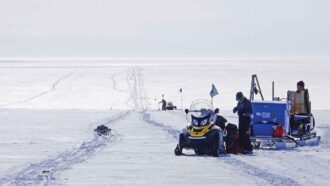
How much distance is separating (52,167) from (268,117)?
720 cm

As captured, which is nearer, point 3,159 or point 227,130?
point 3,159

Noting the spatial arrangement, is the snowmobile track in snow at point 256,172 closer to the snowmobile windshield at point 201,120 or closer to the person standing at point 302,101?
the snowmobile windshield at point 201,120

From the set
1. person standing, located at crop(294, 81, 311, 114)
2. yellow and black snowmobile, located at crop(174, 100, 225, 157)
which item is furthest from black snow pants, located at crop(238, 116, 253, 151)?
person standing, located at crop(294, 81, 311, 114)

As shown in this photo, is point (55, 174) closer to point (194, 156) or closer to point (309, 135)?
point (194, 156)

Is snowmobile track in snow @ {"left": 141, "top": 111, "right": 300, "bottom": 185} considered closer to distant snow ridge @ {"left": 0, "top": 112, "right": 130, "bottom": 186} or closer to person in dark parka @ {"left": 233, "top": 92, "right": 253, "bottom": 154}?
person in dark parka @ {"left": 233, "top": 92, "right": 253, "bottom": 154}

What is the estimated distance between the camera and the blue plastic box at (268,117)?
733 inches

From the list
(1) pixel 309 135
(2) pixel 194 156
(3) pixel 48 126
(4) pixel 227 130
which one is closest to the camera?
(2) pixel 194 156

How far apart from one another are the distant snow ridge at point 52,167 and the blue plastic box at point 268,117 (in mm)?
3508

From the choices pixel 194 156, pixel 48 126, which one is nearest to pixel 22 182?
pixel 194 156

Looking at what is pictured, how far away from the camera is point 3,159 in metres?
14.6

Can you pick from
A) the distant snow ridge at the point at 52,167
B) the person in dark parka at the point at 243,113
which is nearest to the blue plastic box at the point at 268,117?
the person in dark parka at the point at 243,113

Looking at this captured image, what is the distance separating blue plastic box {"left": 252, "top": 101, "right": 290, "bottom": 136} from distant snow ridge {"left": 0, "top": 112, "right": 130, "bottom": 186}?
351 cm

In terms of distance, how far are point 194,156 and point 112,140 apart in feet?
15.6

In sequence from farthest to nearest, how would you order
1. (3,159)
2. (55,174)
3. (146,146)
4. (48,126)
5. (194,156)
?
(48,126), (146,146), (194,156), (3,159), (55,174)
